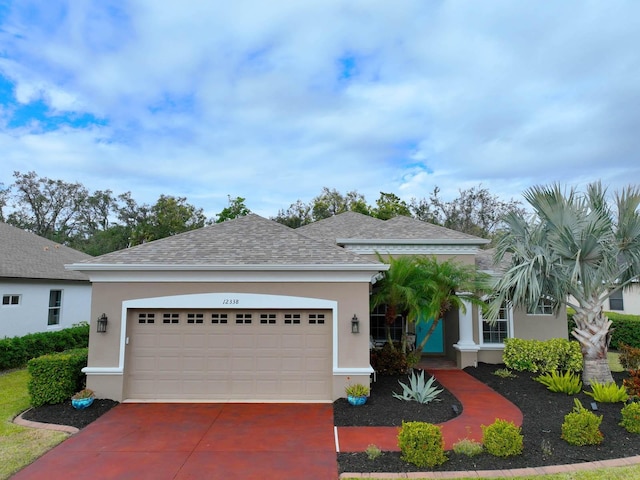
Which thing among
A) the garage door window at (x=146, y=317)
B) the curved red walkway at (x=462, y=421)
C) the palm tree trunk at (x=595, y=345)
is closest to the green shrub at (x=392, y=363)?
the curved red walkway at (x=462, y=421)

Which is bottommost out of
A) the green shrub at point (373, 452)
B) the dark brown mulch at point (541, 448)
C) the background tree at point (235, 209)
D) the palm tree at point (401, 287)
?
the dark brown mulch at point (541, 448)

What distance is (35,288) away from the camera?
15328mm

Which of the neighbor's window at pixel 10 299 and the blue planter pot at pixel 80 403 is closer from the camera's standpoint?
the blue planter pot at pixel 80 403

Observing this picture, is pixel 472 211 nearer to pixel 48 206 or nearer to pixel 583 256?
pixel 583 256

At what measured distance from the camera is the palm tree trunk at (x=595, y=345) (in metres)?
9.57

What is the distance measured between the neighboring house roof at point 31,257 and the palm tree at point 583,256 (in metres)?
16.2

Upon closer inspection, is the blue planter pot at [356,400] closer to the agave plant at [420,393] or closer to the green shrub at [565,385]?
the agave plant at [420,393]

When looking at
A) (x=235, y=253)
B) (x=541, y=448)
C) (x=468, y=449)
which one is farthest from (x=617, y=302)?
(x=235, y=253)

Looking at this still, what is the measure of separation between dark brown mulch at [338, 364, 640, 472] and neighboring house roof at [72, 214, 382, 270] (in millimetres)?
3513

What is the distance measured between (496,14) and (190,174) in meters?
20.3

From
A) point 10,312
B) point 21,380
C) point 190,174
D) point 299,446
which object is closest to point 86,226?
point 190,174

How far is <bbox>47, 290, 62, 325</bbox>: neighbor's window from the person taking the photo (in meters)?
16.3

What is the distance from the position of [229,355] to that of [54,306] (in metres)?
11.5

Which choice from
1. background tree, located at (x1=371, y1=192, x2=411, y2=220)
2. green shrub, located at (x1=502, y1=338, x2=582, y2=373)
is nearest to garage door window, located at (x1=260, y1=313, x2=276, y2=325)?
green shrub, located at (x1=502, y1=338, x2=582, y2=373)
